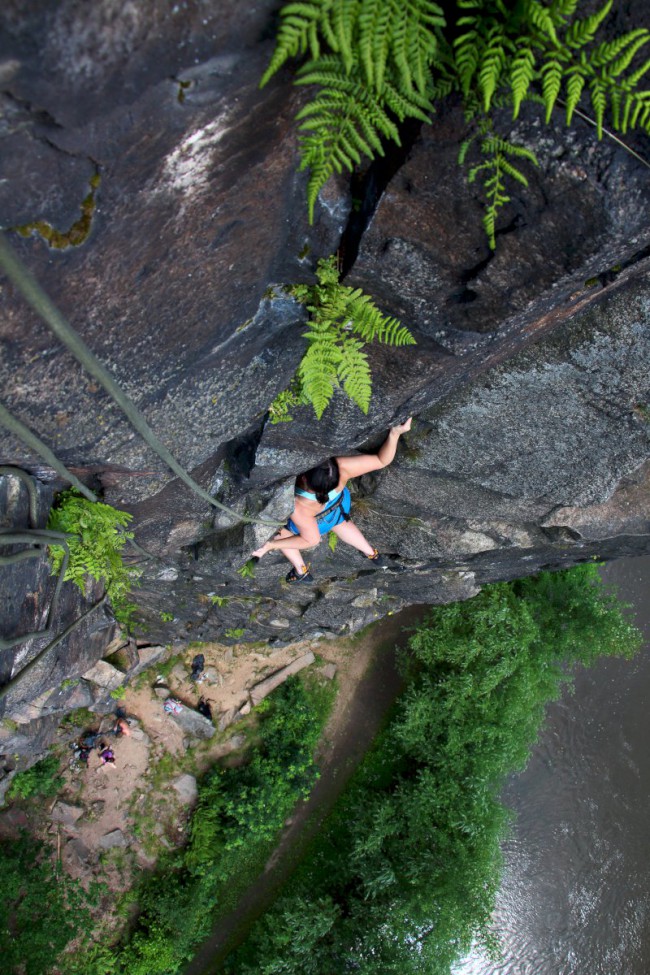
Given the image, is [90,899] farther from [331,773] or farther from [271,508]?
[271,508]

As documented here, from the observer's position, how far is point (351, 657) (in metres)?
10.3

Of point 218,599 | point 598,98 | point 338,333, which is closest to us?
point 598,98

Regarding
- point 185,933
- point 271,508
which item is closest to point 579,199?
point 271,508

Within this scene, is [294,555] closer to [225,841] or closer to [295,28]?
[295,28]

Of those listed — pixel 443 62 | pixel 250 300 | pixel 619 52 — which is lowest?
pixel 250 300

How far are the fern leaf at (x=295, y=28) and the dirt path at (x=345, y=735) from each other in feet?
28.8

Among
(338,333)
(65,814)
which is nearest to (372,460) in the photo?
(338,333)

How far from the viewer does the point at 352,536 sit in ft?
20.3

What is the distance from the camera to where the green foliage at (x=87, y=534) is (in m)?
4.31

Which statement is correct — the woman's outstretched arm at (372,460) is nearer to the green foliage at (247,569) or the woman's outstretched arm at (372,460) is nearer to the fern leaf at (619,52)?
the green foliage at (247,569)

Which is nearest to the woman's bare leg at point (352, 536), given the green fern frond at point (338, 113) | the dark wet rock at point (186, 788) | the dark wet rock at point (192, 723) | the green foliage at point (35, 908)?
the green fern frond at point (338, 113)

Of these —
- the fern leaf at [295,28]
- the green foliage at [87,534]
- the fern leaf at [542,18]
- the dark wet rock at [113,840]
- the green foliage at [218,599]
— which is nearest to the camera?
the fern leaf at [295,28]

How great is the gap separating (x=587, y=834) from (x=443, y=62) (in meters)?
11.7

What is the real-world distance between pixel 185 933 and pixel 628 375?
31.5 feet
